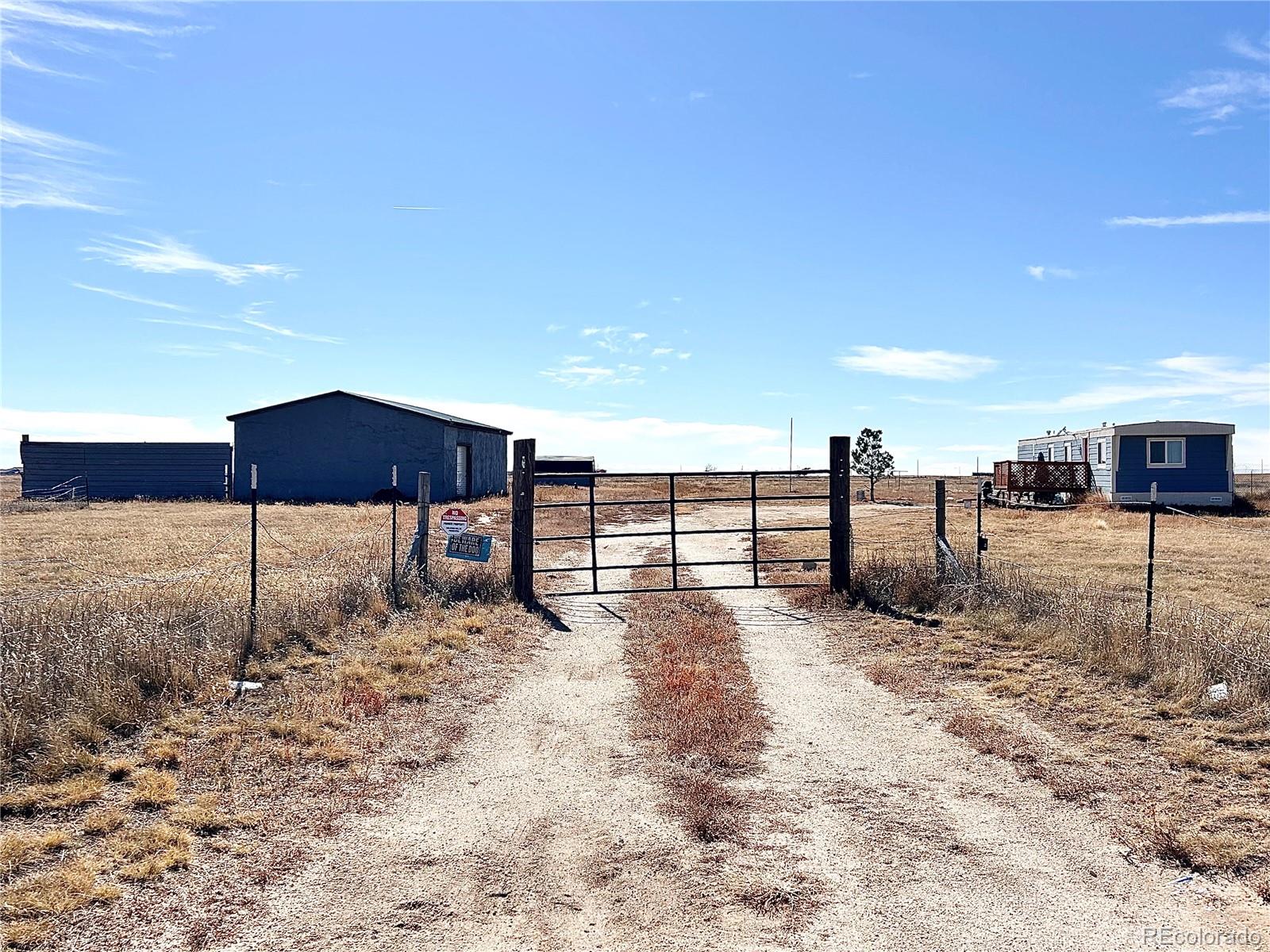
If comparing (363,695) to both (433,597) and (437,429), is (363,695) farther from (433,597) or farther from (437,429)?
(437,429)

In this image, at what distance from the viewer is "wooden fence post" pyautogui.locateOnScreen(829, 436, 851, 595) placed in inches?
514

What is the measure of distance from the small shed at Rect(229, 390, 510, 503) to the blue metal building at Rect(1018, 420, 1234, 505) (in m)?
25.9

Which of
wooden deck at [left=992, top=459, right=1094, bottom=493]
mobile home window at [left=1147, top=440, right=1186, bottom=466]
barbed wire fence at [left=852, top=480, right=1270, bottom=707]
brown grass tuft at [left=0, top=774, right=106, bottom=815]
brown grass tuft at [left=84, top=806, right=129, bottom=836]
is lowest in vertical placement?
brown grass tuft at [left=84, top=806, right=129, bottom=836]

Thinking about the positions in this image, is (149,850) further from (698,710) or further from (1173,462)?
(1173,462)

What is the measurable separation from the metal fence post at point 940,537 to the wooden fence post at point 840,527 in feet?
4.05

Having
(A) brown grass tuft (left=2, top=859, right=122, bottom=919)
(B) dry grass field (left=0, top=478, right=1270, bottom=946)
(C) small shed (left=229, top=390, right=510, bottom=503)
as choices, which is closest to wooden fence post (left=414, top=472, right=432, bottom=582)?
(B) dry grass field (left=0, top=478, right=1270, bottom=946)

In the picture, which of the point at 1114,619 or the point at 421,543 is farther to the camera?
the point at 421,543

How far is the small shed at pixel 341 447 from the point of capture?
35.3m

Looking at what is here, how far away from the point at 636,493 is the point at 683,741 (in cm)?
4465

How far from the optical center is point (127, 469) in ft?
129

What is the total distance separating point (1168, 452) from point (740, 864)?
3585cm

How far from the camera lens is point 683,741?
6520 mm

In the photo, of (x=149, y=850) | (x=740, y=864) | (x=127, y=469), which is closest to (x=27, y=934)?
(x=149, y=850)

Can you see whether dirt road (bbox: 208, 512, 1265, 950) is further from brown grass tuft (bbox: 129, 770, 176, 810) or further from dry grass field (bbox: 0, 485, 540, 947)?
brown grass tuft (bbox: 129, 770, 176, 810)
